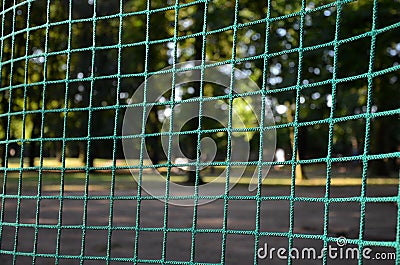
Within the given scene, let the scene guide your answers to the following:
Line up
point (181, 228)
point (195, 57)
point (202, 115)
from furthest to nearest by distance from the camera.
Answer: point (195, 57) < point (181, 228) < point (202, 115)

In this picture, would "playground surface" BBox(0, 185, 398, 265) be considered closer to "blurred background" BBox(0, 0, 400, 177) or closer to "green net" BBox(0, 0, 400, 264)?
"green net" BBox(0, 0, 400, 264)

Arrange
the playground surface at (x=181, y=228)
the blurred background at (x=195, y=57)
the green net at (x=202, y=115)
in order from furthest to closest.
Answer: the playground surface at (x=181, y=228), the blurred background at (x=195, y=57), the green net at (x=202, y=115)

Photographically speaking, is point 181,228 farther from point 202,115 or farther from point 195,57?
point 195,57

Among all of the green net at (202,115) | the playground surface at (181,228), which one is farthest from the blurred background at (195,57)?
the playground surface at (181,228)

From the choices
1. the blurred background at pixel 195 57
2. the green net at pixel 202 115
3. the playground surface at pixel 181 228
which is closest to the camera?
the green net at pixel 202 115

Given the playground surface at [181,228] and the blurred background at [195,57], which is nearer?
the blurred background at [195,57]

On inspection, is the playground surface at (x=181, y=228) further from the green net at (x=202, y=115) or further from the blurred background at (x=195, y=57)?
the blurred background at (x=195, y=57)

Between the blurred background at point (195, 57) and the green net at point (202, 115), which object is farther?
the blurred background at point (195, 57)

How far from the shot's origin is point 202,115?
12.7 ft

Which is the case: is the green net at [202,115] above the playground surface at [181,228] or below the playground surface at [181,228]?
above

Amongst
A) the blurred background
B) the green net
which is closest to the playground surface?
the green net

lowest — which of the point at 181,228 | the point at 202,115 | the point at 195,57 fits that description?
the point at 181,228

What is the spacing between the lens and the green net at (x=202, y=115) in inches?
114

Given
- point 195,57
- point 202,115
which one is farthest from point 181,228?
point 195,57
